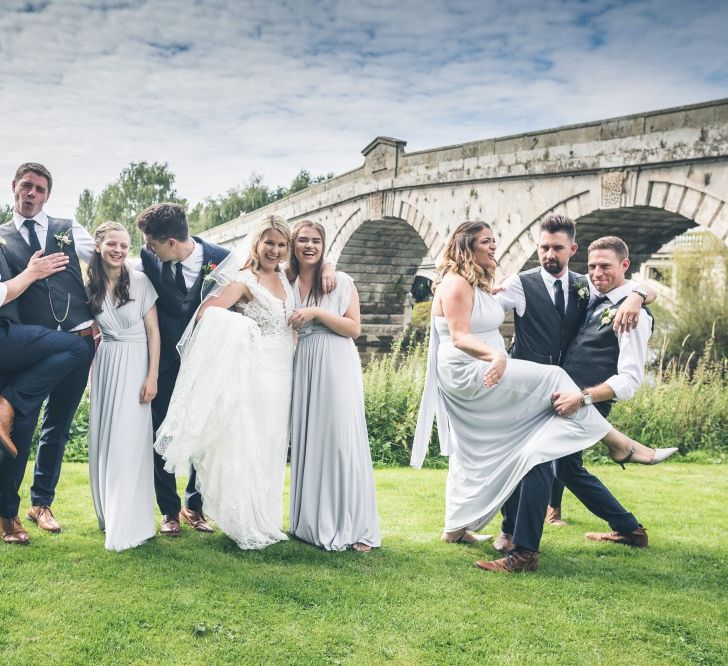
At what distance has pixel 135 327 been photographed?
4172 millimetres

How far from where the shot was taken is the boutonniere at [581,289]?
4.36 meters

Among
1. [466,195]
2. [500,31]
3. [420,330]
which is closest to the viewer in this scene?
[500,31]

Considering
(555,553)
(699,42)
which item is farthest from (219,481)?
(699,42)

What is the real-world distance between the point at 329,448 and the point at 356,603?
1.02 meters

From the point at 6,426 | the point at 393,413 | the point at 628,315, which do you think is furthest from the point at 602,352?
the point at 393,413

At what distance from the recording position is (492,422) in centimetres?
396

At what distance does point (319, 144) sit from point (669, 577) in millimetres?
34956

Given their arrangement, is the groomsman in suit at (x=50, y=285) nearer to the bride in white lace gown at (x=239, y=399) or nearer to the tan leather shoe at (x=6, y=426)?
the tan leather shoe at (x=6, y=426)

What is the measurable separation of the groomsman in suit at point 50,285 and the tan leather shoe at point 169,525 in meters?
0.60

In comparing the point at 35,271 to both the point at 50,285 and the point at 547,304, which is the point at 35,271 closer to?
the point at 50,285

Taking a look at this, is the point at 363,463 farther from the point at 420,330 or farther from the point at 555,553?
the point at 420,330

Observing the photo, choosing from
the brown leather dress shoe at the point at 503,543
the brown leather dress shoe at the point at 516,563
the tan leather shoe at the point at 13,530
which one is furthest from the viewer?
the brown leather dress shoe at the point at 503,543

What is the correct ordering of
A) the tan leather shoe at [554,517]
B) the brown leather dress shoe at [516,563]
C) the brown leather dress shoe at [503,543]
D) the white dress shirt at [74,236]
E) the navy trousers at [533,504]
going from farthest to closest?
the tan leather shoe at [554,517], the brown leather dress shoe at [503,543], the white dress shirt at [74,236], the brown leather dress shoe at [516,563], the navy trousers at [533,504]

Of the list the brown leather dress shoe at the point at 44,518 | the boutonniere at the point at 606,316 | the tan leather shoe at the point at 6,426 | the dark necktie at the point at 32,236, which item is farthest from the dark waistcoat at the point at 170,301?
the boutonniere at the point at 606,316
